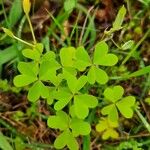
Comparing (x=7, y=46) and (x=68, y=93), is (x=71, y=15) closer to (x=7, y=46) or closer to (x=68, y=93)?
(x=7, y=46)

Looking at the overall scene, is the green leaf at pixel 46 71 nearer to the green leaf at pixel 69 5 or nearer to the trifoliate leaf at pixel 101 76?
the trifoliate leaf at pixel 101 76

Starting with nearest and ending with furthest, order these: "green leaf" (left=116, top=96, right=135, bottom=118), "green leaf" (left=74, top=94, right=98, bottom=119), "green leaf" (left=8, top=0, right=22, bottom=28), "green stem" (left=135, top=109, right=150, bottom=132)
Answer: "green leaf" (left=74, top=94, right=98, bottom=119) → "green leaf" (left=116, top=96, right=135, bottom=118) → "green stem" (left=135, top=109, right=150, bottom=132) → "green leaf" (left=8, top=0, right=22, bottom=28)

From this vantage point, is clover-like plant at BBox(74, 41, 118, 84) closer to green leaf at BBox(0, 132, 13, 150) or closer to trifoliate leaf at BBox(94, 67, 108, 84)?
trifoliate leaf at BBox(94, 67, 108, 84)

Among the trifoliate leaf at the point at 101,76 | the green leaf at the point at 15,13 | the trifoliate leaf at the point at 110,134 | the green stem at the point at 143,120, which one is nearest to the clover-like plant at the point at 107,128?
the trifoliate leaf at the point at 110,134

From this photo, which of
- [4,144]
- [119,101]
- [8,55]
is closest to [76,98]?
[119,101]

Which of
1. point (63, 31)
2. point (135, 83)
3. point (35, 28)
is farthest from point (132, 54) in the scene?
point (35, 28)

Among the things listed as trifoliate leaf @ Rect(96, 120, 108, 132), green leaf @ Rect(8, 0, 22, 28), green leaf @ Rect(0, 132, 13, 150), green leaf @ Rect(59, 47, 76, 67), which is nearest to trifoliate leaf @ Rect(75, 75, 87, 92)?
green leaf @ Rect(59, 47, 76, 67)

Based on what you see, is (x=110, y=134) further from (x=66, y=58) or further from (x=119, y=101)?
(x=66, y=58)
